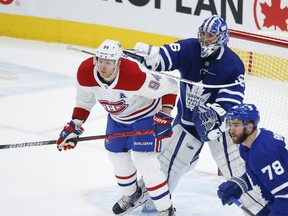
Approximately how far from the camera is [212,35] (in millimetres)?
3908

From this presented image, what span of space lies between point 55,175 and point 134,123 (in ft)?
3.31

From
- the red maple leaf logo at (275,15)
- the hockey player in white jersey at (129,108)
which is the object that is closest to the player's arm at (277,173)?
the hockey player in white jersey at (129,108)

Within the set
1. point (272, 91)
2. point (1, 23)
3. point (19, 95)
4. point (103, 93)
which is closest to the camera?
point (103, 93)

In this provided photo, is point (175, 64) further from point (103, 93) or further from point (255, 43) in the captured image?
point (255, 43)

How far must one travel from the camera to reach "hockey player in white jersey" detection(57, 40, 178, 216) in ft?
12.7

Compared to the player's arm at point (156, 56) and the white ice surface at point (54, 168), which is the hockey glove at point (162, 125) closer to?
the player's arm at point (156, 56)

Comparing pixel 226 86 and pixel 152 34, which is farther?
pixel 152 34

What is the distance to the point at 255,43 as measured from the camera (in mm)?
4949

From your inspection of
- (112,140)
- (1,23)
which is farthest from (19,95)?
(112,140)

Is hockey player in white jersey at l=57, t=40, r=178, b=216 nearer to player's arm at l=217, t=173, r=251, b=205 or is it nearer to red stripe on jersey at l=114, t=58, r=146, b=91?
red stripe on jersey at l=114, t=58, r=146, b=91

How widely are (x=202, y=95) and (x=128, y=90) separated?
1.32 feet

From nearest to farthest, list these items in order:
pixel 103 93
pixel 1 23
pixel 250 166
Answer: pixel 250 166 < pixel 103 93 < pixel 1 23

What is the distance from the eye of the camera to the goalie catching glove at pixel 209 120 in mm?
3861

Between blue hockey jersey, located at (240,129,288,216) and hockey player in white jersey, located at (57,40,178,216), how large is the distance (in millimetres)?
819
